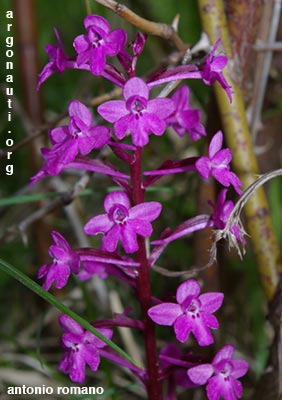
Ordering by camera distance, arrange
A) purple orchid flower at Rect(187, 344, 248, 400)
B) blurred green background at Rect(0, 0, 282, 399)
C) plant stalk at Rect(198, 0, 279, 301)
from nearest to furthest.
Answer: purple orchid flower at Rect(187, 344, 248, 400) → plant stalk at Rect(198, 0, 279, 301) → blurred green background at Rect(0, 0, 282, 399)

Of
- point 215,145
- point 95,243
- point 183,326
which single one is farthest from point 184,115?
point 95,243

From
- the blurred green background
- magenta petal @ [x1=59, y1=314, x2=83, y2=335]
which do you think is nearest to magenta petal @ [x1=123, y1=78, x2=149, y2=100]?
magenta petal @ [x1=59, y1=314, x2=83, y2=335]

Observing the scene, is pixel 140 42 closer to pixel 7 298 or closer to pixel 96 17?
pixel 96 17

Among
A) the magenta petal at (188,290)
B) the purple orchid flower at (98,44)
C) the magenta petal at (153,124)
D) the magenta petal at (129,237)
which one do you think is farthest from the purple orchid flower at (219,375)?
the purple orchid flower at (98,44)

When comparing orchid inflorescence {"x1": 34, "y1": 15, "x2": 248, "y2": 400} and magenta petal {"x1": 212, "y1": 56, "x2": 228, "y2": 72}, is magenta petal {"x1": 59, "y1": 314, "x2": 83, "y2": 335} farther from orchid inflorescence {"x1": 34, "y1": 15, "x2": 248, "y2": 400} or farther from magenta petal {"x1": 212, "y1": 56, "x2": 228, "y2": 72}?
magenta petal {"x1": 212, "y1": 56, "x2": 228, "y2": 72}

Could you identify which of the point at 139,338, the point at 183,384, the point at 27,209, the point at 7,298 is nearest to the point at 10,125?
the point at 27,209

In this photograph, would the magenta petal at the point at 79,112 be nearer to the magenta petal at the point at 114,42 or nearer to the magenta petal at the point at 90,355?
the magenta petal at the point at 114,42
